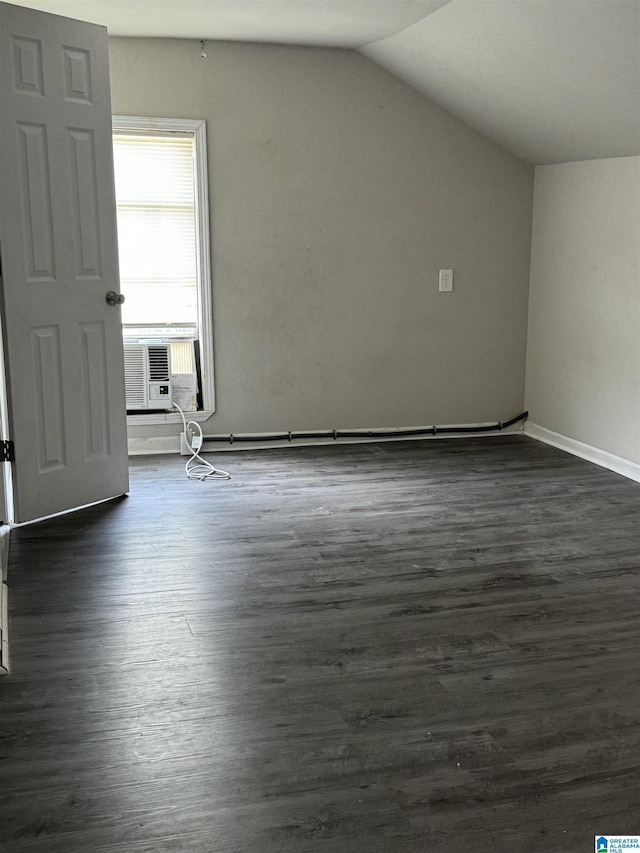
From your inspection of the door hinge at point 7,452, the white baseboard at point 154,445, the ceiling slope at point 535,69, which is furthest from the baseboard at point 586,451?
the door hinge at point 7,452

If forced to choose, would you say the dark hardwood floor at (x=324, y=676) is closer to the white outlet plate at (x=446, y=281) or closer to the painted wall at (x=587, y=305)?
the painted wall at (x=587, y=305)

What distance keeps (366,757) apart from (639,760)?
66 centimetres

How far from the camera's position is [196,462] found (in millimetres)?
4996

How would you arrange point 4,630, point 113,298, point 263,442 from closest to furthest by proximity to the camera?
point 4,630 < point 113,298 < point 263,442

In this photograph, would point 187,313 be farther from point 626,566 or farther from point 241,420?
point 626,566

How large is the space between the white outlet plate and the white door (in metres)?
2.20

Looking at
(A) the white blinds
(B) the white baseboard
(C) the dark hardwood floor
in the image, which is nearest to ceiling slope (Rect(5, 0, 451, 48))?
(A) the white blinds

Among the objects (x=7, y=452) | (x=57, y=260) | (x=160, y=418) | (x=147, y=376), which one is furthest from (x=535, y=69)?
(x=7, y=452)

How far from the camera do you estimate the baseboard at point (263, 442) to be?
5184 mm

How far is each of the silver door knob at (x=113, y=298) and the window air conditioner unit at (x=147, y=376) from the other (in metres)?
0.97

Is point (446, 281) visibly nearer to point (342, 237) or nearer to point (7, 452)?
point (342, 237)

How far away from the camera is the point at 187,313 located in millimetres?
5148

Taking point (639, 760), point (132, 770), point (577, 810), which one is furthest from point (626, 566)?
point (132, 770)

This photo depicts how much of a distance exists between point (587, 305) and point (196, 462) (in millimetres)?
2453
